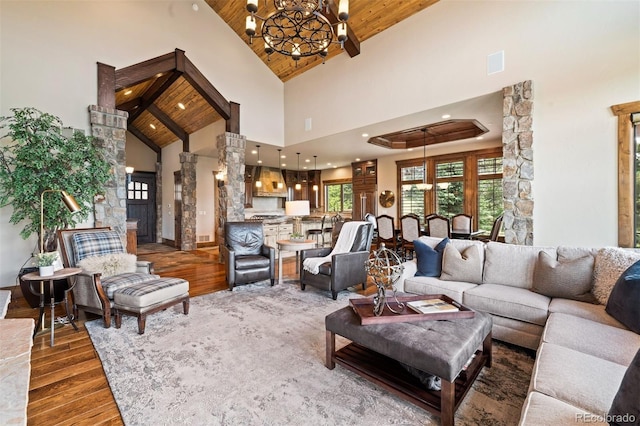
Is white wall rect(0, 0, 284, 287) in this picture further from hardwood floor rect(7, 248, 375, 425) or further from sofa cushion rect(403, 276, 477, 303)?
sofa cushion rect(403, 276, 477, 303)

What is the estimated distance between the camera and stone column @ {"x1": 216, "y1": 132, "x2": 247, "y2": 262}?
6.17 meters

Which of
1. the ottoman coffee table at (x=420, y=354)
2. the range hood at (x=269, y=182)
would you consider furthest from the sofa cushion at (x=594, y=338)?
the range hood at (x=269, y=182)

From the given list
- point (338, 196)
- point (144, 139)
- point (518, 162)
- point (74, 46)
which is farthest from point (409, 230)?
point (144, 139)

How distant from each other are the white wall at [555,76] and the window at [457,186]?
3.42 meters

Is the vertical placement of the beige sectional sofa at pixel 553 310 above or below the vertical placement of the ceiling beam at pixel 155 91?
below

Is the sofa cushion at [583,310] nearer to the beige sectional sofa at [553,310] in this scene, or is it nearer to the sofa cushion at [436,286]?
the beige sectional sofa at [553,310]

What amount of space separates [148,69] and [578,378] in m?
6.67

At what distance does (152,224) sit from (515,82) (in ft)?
34.5

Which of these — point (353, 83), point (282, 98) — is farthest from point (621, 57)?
point (282, 98)

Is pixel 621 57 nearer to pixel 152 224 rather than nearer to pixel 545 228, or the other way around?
pixel 545 228

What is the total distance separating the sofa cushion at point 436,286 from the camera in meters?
2.82

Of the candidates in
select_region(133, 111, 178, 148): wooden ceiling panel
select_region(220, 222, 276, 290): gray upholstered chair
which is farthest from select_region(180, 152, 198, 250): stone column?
select_region(220, 222, 276, 290): gray upholstered chair

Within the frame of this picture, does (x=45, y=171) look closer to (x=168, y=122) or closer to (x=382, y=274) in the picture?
(x=382, y=274)

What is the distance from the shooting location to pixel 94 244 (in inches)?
136
